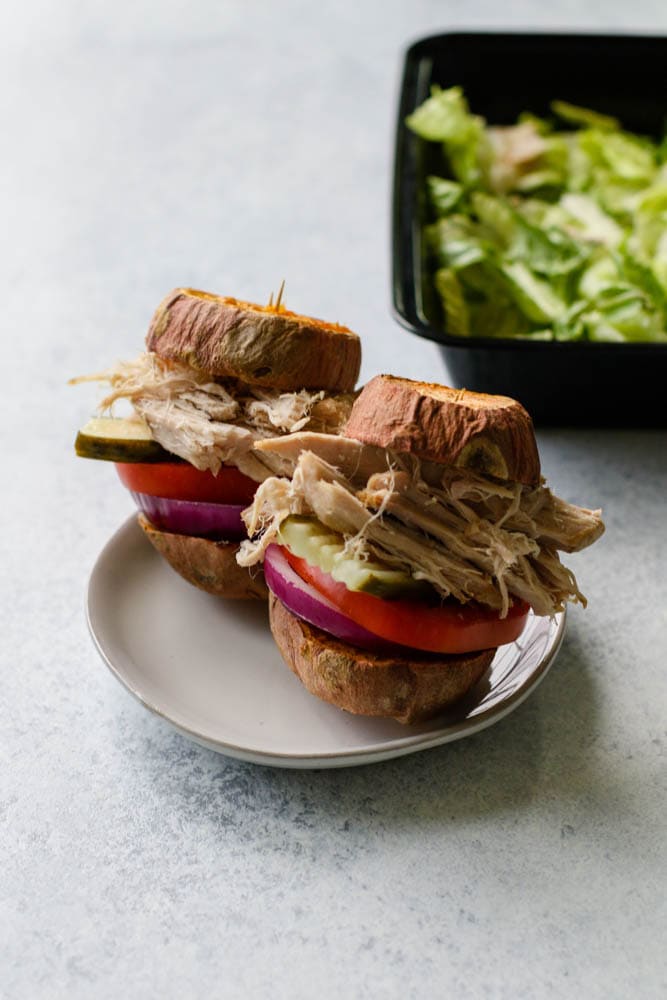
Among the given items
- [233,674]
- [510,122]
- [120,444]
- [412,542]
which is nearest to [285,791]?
[233,674]

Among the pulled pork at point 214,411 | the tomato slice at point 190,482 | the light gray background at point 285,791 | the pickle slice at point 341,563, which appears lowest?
the light gray background at point 285,791

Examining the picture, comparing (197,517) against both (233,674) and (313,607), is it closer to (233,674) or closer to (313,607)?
(233,674)

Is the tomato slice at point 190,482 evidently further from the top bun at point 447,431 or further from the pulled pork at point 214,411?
the top bun at point 447,431

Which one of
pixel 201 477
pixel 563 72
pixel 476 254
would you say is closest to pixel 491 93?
pixel 563 72

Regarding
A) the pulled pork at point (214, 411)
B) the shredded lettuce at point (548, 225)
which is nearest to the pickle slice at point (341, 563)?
the pulled pork at point (214, 411)

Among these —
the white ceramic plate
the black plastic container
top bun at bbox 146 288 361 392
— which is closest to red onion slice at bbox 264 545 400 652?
the white ceramic plate

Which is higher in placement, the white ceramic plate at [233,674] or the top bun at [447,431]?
the top bun at [447,431]

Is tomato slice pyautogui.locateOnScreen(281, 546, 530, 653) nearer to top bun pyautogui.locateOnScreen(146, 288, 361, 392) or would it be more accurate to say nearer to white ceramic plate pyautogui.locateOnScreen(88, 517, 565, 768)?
white ceramic plate pyautogui.locateOnScreen(88, 517, 565, 768)
